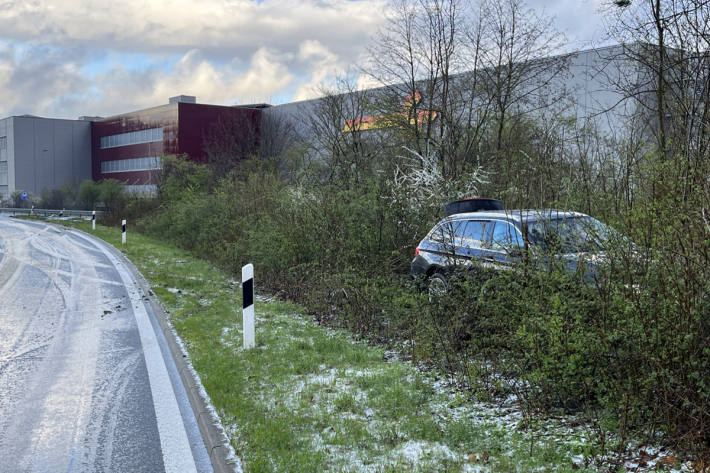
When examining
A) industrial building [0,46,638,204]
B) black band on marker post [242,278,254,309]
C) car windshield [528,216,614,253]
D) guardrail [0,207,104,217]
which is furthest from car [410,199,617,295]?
industrial building [0,46,638,204]

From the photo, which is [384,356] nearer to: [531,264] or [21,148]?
[531,264]

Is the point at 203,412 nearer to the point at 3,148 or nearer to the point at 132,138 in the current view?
the point at 132,138

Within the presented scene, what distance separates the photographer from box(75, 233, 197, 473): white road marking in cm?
507

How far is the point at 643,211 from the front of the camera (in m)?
5.63

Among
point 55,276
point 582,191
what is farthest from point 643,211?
point 55,276

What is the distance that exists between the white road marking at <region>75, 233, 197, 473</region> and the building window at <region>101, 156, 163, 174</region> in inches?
2179

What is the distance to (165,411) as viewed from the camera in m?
6.25

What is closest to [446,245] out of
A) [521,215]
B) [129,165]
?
[521,215]

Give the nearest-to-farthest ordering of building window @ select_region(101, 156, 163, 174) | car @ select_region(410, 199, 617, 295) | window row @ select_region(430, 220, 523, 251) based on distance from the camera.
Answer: car @ select_region(410, 199, 617, 295)
window row @ select_region(430, 220, 523, 251)
building window @ select_region(101, 156, 163, 174)

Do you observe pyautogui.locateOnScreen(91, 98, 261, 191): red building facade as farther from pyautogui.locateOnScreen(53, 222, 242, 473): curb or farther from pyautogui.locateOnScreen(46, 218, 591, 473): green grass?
pyautogui.locateOnScreen(46, 218, 591, 473): green grass

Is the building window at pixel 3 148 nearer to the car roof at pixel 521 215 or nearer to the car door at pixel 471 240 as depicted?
the car roof at pixel 521 215

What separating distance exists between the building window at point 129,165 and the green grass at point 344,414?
5656 centimetres

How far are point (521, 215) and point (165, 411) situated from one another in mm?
4108

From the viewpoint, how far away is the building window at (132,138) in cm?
6397
